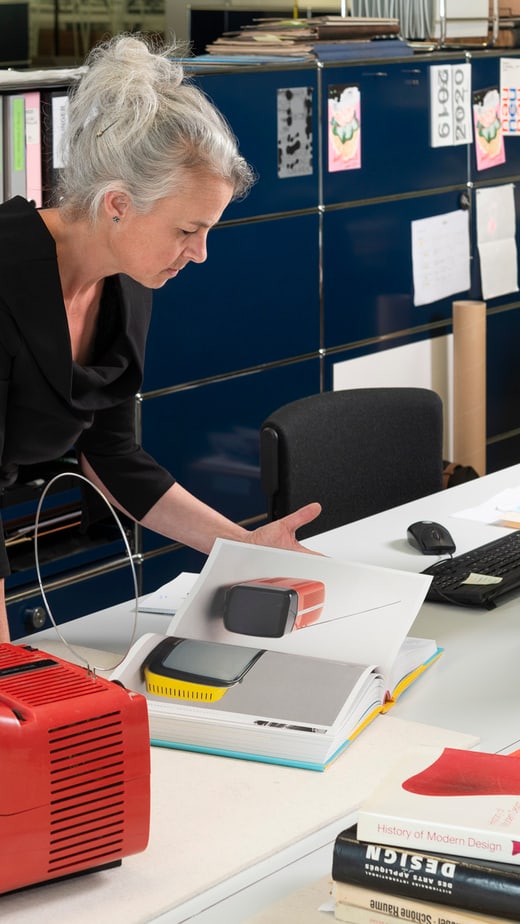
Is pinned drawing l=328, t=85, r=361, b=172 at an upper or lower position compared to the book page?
upper

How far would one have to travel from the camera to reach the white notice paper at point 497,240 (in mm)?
4199

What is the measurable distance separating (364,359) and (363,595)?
2282 mm

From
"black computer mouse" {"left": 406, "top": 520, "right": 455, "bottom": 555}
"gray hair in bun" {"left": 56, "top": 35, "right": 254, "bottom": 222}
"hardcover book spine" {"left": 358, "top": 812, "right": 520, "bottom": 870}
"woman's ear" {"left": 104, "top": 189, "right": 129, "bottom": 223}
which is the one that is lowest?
"black computer mouse" {"left": 406, "top": 520, "right": 455, "bottom": 555}

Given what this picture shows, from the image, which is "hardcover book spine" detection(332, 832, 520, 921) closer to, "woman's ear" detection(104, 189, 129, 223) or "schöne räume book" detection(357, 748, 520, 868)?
"schöne räume book" detection(357, 748, 520, 868)

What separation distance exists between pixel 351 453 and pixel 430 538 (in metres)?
0.47

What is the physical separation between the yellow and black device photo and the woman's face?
0.46 meters

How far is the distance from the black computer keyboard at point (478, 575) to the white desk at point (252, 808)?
5cm

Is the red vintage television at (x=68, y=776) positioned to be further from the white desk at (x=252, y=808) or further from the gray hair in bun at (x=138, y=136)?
the gray hair in bun at (x=138, y=136)

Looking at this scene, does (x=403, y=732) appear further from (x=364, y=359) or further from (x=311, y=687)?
(x=364, y=359)

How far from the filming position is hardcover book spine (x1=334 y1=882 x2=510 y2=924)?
1018 millimetres

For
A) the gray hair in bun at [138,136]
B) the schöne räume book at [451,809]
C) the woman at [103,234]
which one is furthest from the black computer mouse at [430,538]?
the schöne räume book at [451,809]

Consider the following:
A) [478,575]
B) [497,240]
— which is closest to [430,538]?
[478,575]

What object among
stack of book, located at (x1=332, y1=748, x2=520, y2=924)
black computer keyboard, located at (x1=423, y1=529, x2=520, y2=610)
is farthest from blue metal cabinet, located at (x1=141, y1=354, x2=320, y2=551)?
stack of book, located at (x1=332, y1=748, x2=520, y2=924)

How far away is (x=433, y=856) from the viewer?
1.03 m
